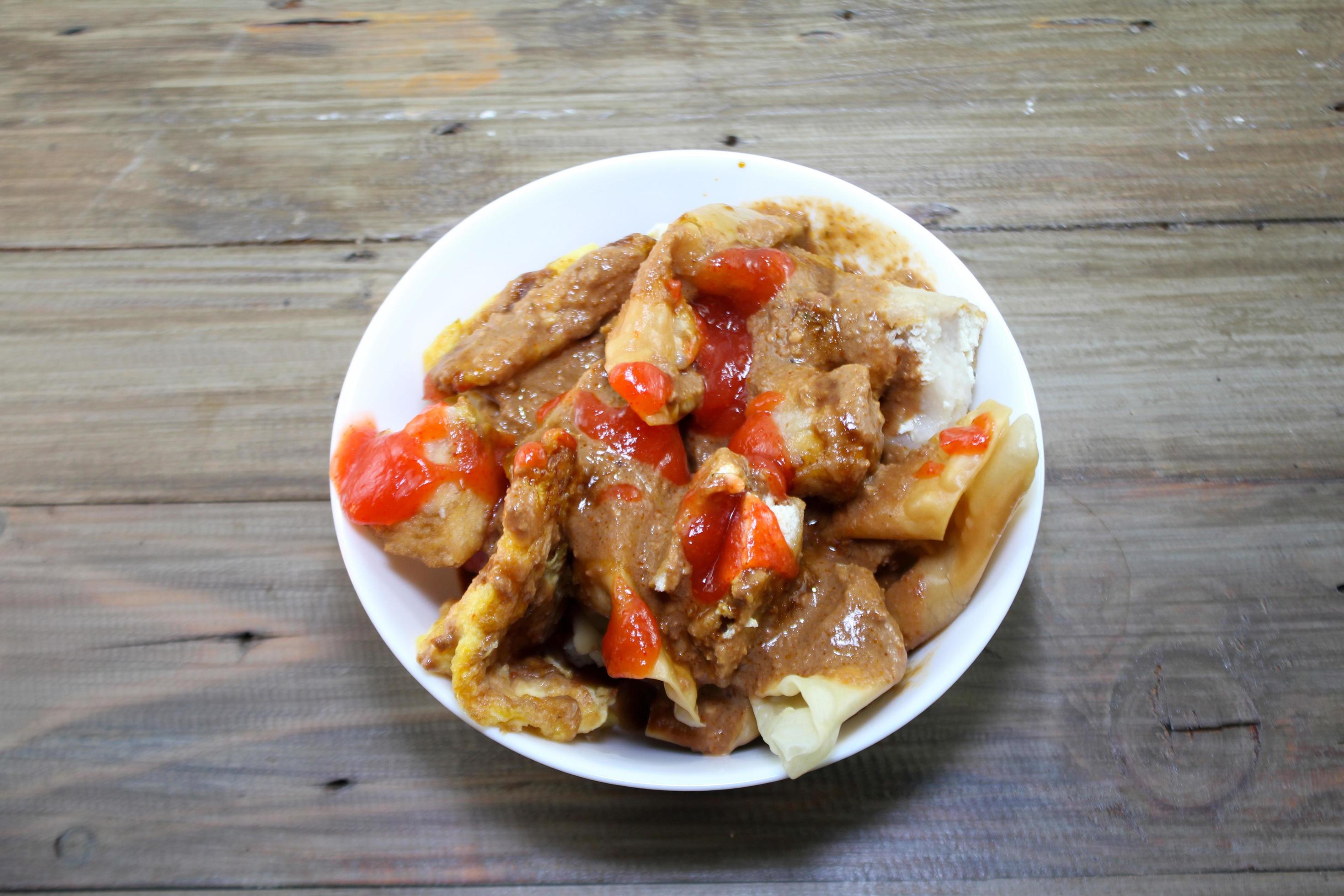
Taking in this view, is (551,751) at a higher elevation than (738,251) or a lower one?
lower

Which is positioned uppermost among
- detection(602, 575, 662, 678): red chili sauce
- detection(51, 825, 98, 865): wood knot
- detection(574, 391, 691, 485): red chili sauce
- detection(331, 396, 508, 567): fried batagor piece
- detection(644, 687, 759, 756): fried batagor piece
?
detection(574, 391, 691, 485): red chili sauce

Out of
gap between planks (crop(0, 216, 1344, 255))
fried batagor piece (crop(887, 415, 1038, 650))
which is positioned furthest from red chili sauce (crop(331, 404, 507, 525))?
gap between planks (crop(0, 216, 1344, 255))

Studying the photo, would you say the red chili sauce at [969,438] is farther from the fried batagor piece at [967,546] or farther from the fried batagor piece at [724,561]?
the fried batagor piece at [724,561]

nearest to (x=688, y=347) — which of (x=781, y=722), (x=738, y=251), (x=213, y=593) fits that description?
(x=738, y=251)

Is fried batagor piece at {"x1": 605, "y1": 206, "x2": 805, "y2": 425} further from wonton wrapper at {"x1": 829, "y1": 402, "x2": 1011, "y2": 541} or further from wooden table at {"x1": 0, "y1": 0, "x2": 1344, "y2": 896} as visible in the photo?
wooden table at {"x1": 0, "y1": 0, "x2": 1344, "y2": 896}

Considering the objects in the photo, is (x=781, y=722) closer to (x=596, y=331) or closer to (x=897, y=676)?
(x=897, y=676)

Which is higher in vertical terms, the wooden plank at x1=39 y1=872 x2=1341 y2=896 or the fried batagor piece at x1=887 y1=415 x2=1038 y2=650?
the fried batagor piece at x1=887 y1=415 x2=1038 y2=650

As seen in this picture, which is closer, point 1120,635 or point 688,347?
point 688,347

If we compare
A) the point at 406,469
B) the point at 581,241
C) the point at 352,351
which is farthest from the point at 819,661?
the point at 352,351
